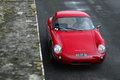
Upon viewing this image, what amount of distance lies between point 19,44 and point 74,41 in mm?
2405

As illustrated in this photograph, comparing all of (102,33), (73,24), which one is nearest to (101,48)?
(73,24)

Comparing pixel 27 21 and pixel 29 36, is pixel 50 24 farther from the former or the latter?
pixel 27 21

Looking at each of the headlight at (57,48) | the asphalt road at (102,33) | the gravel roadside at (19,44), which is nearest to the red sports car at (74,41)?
the headlight at (57,48)

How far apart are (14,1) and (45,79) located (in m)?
9.39

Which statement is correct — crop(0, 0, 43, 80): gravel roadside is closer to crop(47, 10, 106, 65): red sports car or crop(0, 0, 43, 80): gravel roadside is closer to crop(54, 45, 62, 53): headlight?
crop(54, 45, 62, 53): headlight

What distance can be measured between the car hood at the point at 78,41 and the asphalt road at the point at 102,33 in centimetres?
67

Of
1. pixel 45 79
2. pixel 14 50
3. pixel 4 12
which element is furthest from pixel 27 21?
pixel 45 79

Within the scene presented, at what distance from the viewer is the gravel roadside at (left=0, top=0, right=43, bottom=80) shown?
7.92 meters

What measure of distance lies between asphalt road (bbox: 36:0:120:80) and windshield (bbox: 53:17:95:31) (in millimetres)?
1118

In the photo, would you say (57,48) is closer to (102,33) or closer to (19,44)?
(19,44)

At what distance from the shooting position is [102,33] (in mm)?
11750

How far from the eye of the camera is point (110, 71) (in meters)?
8.45

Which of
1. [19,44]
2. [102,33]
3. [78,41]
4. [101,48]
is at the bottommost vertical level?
[102,33]

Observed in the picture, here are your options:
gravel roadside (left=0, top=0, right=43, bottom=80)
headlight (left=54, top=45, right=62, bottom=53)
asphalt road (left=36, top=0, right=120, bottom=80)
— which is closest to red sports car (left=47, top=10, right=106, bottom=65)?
headlight (left=54, top=45, right=62, bottom=53)
